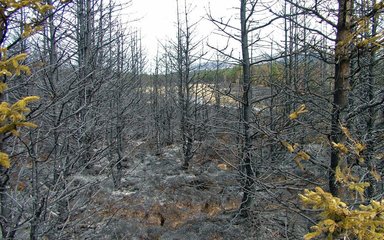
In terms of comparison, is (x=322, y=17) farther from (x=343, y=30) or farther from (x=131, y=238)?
(x=131, y=238)

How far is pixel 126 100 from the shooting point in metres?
12.2

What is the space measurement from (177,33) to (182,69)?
6.81ft

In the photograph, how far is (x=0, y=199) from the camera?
3.11 meters

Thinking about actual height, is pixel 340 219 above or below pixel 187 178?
above

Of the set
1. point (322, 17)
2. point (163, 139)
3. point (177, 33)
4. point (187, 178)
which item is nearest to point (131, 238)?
point (187, 178)

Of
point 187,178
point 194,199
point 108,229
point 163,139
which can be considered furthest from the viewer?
point 163,139

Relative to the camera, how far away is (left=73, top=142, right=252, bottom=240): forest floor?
267 inches

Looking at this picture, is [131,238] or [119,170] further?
[119,170]

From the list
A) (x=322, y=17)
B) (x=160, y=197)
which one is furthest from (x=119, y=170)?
(x=322, y=17)

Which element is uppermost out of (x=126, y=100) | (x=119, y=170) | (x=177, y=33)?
(x=177, y=33)

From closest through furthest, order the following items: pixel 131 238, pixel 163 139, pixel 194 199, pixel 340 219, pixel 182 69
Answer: pixel 340 219 < pixel 131 238 < pixel 194 199 < pixel 182 69 < pixel 163 139

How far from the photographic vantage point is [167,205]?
30.9 feet

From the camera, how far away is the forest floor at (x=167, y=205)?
679cm

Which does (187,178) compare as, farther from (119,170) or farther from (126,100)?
(126,100)
